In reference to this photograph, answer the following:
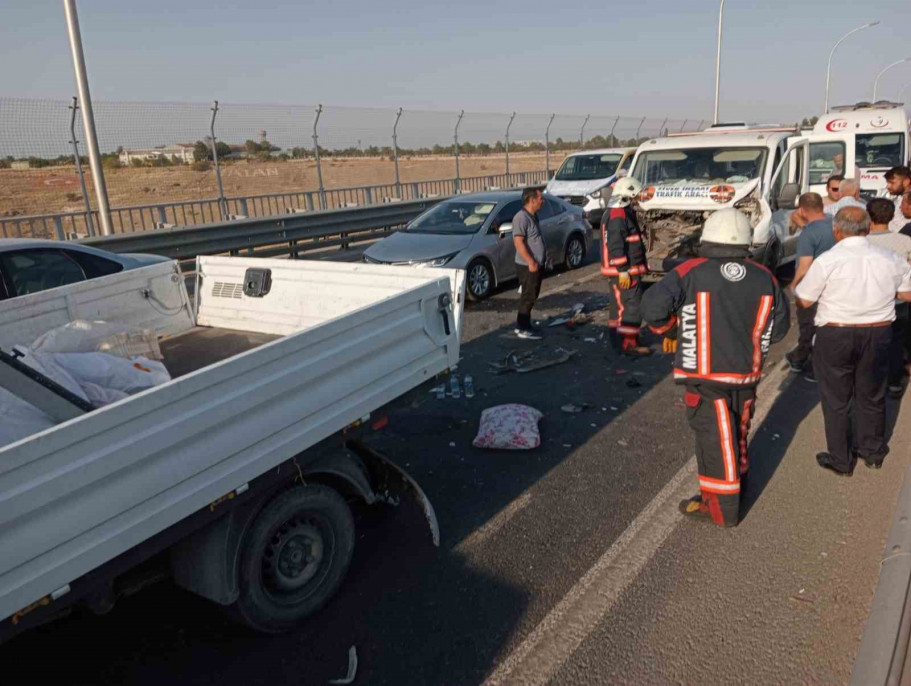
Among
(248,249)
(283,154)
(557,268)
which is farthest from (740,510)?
(283,154)

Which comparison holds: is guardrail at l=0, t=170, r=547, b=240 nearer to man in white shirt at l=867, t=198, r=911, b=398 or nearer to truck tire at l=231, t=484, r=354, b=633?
truck tire at l=231, t=484, r=354, b=633

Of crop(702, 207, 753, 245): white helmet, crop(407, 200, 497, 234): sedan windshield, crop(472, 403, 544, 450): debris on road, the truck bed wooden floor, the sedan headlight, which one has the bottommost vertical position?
crop(472, 403, 544, 450): debris on road

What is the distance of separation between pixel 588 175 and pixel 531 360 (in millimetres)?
11650

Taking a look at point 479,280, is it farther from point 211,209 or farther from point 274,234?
point 211,209

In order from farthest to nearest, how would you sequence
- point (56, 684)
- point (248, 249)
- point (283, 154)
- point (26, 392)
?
point (283, 154) → point (248, 249) → point (56, 684) → point (26, 392)

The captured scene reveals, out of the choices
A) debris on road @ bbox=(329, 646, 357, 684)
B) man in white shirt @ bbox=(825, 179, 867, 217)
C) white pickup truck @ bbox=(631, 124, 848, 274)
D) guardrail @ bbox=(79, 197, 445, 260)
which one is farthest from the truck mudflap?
guardrail @ bbox=(79, 197, 445, 260)

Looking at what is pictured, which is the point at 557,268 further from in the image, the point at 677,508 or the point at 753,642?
the point at 753,642

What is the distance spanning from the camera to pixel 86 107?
10719 millimetres

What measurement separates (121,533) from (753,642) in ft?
9.09

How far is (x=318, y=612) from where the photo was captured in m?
3.51

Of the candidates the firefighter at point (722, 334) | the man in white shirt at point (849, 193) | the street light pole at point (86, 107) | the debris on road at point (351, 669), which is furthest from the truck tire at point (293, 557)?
the street light pole at point (86, 107)

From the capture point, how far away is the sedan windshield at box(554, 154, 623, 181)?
698 inches

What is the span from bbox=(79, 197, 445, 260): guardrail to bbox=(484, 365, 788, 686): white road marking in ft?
28.4

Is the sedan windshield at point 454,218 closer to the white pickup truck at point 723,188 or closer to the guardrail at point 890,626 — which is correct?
the white pickup truck at point 723,188
